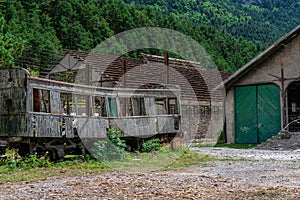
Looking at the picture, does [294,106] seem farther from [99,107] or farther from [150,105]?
[99,107]

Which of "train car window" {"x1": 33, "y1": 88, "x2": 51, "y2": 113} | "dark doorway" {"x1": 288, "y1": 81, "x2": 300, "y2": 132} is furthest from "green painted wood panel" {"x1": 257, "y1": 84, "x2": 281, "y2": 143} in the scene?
"train car window" {"x1": 33, "y1": 88, "x2": 51, "y2": 113}

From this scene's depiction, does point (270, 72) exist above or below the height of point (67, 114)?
above

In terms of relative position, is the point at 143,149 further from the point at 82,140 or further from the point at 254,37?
the point at 254,37

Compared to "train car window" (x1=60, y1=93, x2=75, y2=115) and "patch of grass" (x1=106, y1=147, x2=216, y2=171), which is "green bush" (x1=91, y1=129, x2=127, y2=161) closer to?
"patch of grass" (x1=106, y1=147, x2=216, y2=171)

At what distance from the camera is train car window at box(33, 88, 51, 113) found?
1428 centimetres

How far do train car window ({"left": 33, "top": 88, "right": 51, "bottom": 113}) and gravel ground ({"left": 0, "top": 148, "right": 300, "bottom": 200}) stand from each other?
3.71m

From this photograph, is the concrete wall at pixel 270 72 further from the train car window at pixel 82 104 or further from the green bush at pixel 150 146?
the train car window at pixel 82 104

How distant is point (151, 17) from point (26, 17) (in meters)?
20.1

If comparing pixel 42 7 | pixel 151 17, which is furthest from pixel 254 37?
pixel 42 7

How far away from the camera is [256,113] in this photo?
24484 millimetres

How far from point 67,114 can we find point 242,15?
103m

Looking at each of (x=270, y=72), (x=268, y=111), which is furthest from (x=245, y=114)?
(x=270, y=72)

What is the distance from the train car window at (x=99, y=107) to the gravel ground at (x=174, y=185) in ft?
16.9

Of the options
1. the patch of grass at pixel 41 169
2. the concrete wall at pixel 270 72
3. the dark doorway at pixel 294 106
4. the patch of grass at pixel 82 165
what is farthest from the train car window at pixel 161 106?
the concrete wall at pixel 270 72
